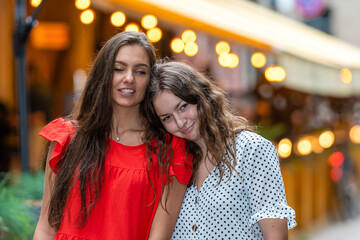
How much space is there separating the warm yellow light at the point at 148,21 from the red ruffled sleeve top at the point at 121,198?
9.93 feet

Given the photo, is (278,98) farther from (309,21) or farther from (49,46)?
(309,21)

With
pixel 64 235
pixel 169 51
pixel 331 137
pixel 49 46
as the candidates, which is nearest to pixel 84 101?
pixel 64 235

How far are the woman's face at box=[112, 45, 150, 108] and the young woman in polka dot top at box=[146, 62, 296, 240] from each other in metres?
0.06

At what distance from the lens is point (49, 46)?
7.77 meters

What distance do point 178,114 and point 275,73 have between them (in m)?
5.87

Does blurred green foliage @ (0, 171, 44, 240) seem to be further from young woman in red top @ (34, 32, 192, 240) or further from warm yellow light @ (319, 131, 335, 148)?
warm yellow light @ (319, 131, 335, 148)

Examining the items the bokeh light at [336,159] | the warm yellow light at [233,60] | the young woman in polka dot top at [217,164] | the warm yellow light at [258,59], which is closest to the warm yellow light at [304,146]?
the warm yellow light at [258,59]

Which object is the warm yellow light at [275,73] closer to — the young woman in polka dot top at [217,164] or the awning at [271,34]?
the awning at [271,34]

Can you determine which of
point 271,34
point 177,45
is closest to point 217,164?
point 177,45

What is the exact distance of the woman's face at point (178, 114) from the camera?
94.8 inches

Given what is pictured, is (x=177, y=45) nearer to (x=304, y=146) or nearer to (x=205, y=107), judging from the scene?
Result: (x=304, y=146)

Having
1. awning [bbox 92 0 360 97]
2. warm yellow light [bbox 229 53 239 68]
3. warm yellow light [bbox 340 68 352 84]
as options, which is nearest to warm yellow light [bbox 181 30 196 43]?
awning [bbox 92 0 360 97]

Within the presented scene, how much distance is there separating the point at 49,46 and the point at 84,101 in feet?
17.9

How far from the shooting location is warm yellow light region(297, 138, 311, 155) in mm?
8004
